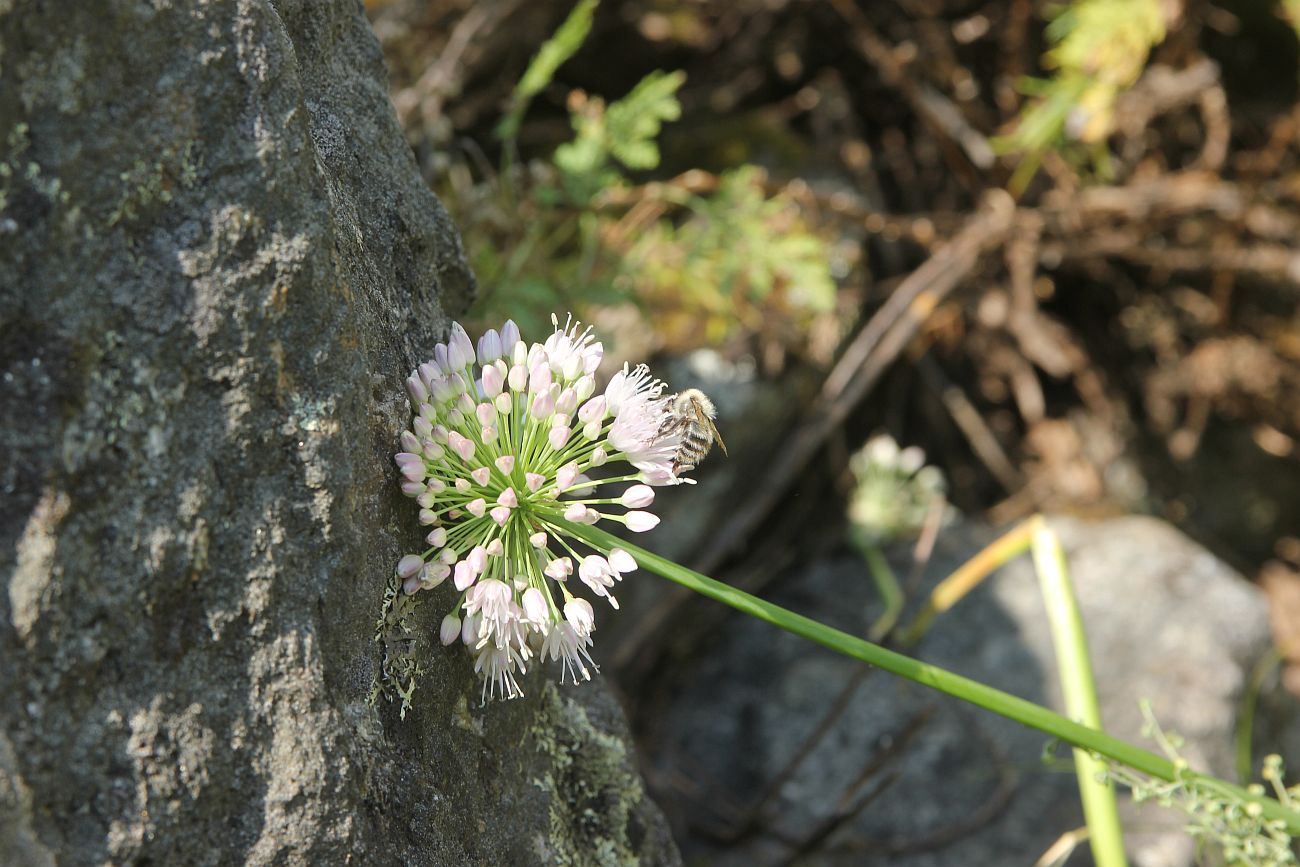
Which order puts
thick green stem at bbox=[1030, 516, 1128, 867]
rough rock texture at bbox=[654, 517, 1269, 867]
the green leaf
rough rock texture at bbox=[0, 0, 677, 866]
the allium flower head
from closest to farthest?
rough rock texture at bbox=[0, 0, 677, 866] < the allium flower head < thick green stem at bbox=[1030, 516, 1128, 867] < the green leaf < rough rock texture at bbox=[654, 517, 1269, 867]

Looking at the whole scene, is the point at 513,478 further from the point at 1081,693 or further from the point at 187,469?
the point at 1081,693

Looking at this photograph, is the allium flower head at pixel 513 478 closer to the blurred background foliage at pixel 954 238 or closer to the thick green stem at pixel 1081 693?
the thick green stem at pixel 1081 693

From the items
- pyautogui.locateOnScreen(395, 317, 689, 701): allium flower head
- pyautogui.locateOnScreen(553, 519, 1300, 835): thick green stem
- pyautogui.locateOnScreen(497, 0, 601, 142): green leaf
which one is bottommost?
pyautogui.locateOnScreen(553, 519, 1300, 835): thick green stem

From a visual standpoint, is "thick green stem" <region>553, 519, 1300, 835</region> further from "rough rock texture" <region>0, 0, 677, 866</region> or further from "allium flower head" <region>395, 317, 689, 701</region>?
"rough rock texture" <region>0, 0, 677, 866</region>

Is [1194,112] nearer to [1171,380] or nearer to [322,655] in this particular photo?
[1171,380]

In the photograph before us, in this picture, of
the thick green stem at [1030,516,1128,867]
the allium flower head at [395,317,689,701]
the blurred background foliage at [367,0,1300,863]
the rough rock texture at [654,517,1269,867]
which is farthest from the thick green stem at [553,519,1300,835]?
the blurred background foliage at [367,0,1300,863]

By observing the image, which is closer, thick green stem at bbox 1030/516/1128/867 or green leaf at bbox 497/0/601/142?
thick green stem at bbox 1030/516/1128/867

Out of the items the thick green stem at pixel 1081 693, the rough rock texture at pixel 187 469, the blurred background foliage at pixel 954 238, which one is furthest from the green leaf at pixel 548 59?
the thick green stem at pixel 1081 693
